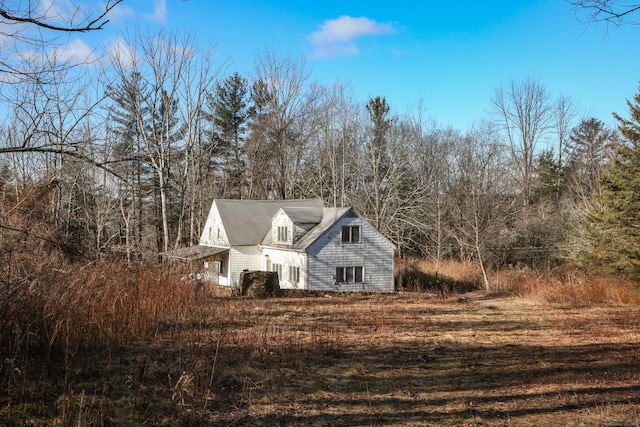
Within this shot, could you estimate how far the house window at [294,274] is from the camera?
2809 cm

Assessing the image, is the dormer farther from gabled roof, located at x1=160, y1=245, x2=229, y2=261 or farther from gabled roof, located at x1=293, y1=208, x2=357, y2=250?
gabled roof, located at x1=160, y1=245, x2=229, y2=261

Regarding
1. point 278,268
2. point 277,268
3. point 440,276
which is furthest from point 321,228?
point 440,276

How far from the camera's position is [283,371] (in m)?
7.36

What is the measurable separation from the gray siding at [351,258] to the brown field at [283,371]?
51.2ft

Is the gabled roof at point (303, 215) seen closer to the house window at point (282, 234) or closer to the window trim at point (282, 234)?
the window trim at point (282, 234)

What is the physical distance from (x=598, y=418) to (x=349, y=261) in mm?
22484

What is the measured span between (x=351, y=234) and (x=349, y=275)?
236 cm

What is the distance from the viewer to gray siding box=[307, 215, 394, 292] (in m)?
27.5

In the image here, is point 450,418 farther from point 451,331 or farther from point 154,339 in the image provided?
point 451,331

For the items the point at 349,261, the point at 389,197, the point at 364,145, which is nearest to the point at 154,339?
the point at 349,261

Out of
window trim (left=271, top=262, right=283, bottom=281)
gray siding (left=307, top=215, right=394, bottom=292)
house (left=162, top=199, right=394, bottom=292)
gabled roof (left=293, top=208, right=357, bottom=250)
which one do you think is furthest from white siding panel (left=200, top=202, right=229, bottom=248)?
gray siding (left=307, top=215, right=394, bottom=292)

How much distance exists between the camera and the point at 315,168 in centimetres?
4297

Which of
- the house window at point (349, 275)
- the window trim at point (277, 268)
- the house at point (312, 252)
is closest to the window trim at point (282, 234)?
the house at point (312, 252)

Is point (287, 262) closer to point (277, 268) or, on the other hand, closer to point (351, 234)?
point (277, 268)
